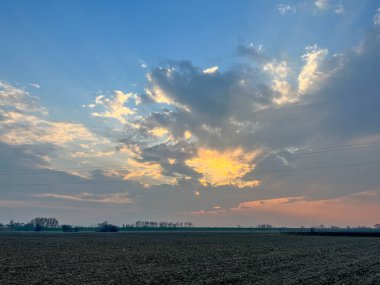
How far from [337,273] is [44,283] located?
19118mm

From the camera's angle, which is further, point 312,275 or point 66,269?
point 66,269

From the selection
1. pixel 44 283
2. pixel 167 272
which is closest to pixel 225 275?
pixel 167 272

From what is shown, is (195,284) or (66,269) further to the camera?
(66,269)

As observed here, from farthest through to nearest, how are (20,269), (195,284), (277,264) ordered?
(277,264) < (20,269) < (195,284)

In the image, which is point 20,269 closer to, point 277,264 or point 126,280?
point 126,280

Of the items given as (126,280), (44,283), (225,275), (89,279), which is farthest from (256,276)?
(44,283)

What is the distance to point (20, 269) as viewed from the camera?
107ft

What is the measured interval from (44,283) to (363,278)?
1937 cm

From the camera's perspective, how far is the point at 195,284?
79.2ft

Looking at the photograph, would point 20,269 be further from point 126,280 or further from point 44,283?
point 126,280

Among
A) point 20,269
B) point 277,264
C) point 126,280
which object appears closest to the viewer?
point 126,280

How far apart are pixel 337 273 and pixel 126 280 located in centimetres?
1436

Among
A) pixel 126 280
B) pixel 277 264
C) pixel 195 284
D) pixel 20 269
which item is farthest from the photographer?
pixel 277 264

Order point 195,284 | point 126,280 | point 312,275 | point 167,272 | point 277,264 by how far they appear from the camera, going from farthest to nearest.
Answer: point 277,264 → point 167,272 → point 312,275 → point 126,280 → point 195,284
